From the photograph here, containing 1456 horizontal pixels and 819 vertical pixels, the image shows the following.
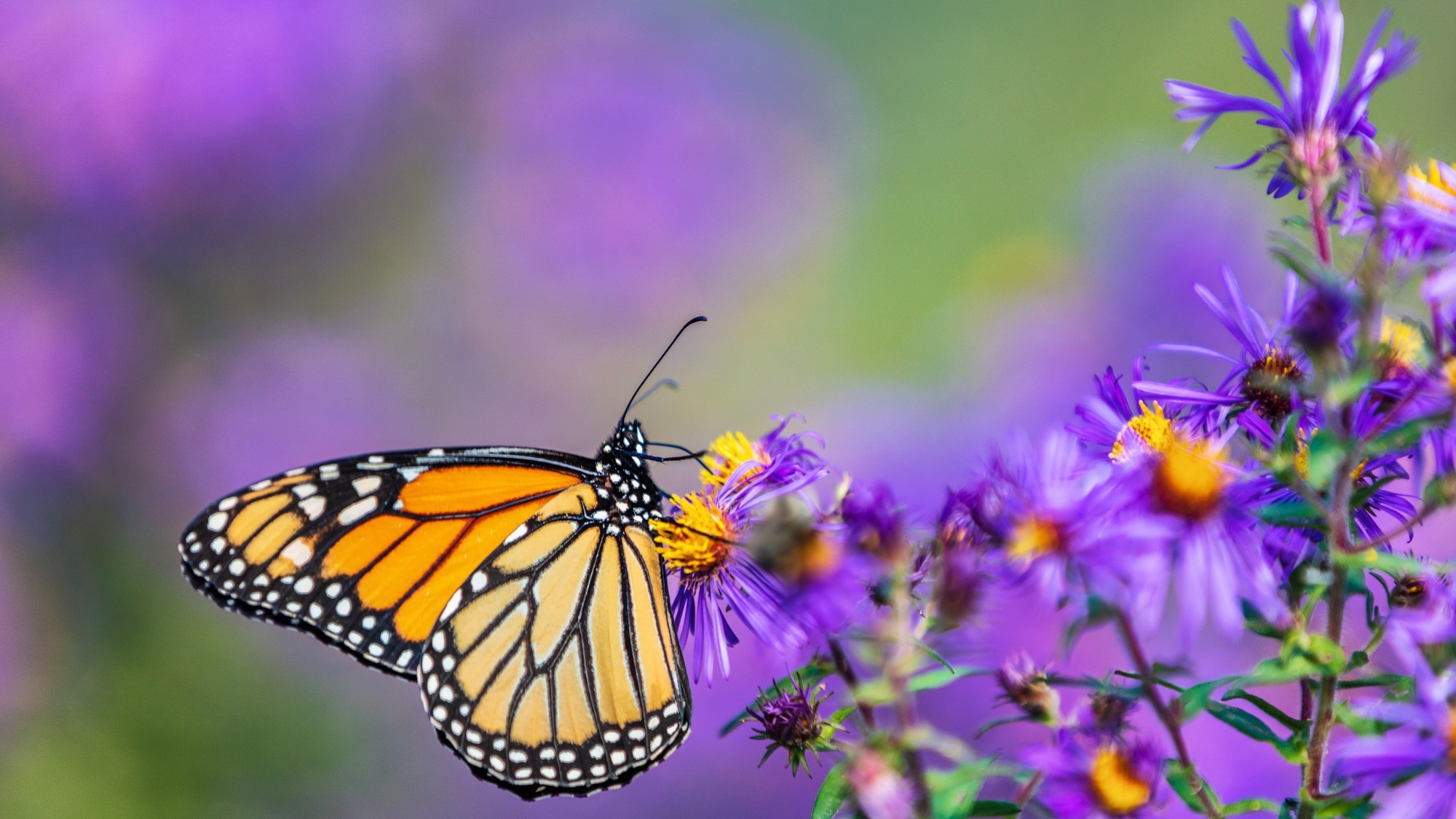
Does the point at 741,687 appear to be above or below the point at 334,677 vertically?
below

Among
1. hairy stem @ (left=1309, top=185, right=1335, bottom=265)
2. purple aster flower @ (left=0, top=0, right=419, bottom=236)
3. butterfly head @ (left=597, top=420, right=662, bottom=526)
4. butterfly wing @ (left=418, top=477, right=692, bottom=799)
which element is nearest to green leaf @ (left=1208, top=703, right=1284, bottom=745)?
hairy stem @ (left=1309, top=185, right=1335, bottom=265)

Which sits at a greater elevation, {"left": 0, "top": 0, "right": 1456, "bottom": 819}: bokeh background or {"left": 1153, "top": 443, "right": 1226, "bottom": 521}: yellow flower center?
{"left": 0, "top": 0, "right": 1456, "bottom": 819}: bokeh background

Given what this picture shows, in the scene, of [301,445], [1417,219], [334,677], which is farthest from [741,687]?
[1417,219]

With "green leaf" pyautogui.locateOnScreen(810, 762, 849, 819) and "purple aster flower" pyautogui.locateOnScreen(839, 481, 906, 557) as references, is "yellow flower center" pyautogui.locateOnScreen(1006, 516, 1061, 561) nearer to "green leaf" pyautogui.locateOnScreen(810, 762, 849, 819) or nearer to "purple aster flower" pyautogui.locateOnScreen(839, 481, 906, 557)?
"purple aster flower" pyautogui.locateOnScreen(839, 481, 906, 557)

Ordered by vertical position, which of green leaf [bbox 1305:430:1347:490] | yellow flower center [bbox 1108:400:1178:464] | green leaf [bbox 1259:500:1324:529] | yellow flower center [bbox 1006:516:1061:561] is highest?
yellow flower center [bbox 1108:400:1178:464]

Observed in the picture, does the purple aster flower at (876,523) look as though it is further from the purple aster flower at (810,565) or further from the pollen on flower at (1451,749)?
the pollen on flower at (1451,749)

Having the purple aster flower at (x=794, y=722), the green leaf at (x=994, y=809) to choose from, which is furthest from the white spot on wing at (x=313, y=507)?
the green leaf at (x=994, y=809)

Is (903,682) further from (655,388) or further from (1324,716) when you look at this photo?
(655,388)

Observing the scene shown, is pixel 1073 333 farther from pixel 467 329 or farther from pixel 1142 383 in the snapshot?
pixel 1142 383
